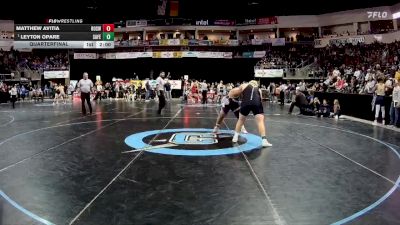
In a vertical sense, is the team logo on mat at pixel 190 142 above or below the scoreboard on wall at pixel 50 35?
below

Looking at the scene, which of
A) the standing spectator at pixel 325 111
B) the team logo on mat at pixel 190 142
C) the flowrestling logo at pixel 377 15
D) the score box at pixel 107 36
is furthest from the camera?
the flowrestling logo at pixel 377 15

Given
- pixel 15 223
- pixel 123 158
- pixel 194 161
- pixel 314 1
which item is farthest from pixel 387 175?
pixel 314 1

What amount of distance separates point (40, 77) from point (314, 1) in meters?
25.5

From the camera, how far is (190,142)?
7.84 meters

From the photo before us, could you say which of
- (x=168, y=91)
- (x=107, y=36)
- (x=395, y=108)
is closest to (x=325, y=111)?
(x=395, y=108)

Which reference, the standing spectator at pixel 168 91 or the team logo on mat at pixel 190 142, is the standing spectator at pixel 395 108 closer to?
the team logo on mat at pixel 190 142

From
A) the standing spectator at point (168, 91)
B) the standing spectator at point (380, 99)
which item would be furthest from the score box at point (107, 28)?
the standing spectator at point (380, 99)

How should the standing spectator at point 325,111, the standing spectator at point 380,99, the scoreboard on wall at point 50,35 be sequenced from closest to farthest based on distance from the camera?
the standing spectator at point 380,99 → the standing spectator at point 325,111 → the scoreboard on wall at point 50,35

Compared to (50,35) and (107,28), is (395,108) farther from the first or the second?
(50,35)

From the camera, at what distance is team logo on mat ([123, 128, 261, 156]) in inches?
272

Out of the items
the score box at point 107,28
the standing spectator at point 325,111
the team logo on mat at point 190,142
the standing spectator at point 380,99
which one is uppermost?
the score box at point 107,28

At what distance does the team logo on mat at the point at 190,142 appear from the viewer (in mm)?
6916

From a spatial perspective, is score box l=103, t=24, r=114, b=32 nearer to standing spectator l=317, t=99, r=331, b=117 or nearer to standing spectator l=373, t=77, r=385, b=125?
standing spectator l=317, t=99, r=331, b=117

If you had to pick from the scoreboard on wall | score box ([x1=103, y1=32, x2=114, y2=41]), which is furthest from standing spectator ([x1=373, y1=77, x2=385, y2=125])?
the scoreboard on wall
